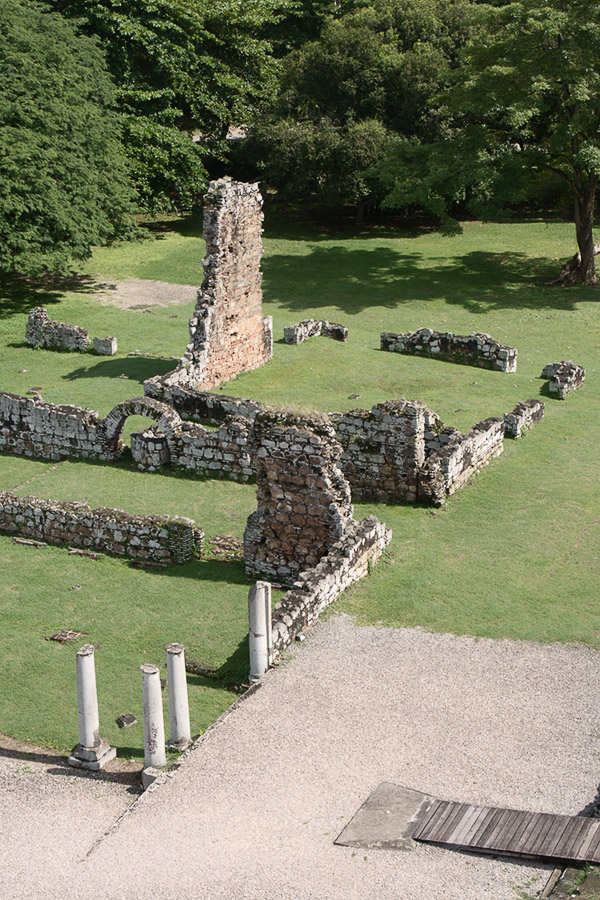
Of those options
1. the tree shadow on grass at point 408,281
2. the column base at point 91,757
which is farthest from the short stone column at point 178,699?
the tree shadow on grass at point 408,281

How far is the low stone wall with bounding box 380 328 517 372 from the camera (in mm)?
30109

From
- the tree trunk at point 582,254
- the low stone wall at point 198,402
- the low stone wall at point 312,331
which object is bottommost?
the low stone wall at point 198,402

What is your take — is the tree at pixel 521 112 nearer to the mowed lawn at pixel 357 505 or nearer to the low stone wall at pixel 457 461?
the mowed lawn at pixel 357 505

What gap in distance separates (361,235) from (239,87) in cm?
872

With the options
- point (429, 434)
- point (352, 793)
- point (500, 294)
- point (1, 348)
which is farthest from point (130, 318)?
point (352, 793)

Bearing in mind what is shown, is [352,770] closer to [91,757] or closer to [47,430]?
[91,757]

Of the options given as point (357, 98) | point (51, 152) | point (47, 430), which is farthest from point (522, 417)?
point (357, 98)

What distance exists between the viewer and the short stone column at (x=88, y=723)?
45.2 feet

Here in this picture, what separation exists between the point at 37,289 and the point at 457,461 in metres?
21.8

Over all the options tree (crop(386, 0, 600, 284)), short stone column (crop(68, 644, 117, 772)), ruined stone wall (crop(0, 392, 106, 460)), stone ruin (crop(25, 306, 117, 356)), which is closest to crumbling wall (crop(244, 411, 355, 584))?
short stone column (crop(68, 644, 117, 772))

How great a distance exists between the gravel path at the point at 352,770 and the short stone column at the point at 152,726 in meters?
0.49

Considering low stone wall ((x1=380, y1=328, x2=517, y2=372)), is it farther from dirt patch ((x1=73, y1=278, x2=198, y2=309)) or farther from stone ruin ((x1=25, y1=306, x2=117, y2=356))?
dirt patch ((x1=73, y1=278, x2=198, y2=309))

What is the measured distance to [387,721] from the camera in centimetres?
1425

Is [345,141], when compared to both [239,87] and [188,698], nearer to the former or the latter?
[239,87]
